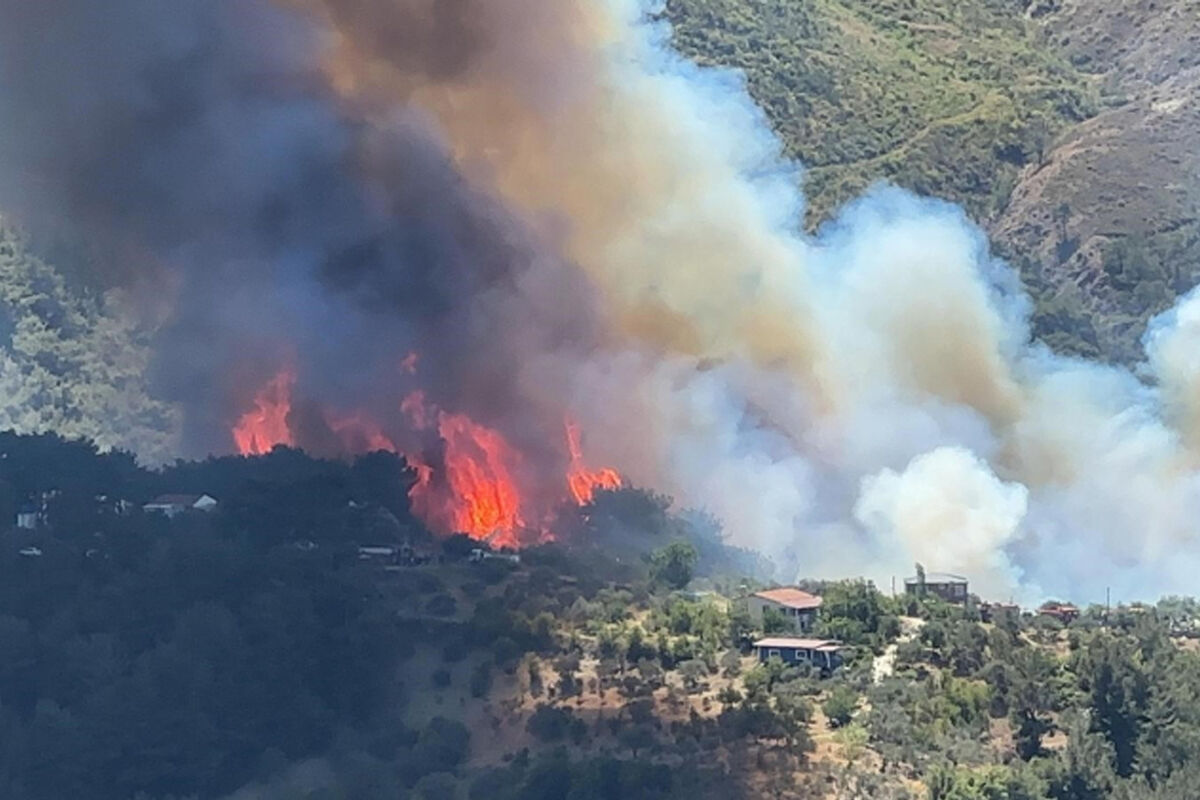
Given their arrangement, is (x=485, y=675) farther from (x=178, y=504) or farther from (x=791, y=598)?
(x=178, y=504)

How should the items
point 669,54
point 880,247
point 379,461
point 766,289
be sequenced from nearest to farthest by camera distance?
point 379,461
point 766,289
point 880,247
point 669,54

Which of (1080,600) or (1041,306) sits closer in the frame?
(1080,600)

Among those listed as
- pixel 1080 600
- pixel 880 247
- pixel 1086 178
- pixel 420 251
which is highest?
pixel 1086 178

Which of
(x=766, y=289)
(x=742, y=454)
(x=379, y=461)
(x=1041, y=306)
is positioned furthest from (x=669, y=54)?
(x=379, y=461)

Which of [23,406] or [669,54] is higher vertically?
[669,54]

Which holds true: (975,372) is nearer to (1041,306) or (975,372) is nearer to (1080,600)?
(1080,600)

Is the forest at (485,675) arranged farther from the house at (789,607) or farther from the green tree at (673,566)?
the house at (789,607)

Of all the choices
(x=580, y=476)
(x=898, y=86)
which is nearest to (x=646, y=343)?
(x=580, y=476)

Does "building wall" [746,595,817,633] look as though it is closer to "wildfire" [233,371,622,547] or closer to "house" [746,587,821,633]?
"house" [746,587,821,633]
